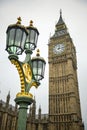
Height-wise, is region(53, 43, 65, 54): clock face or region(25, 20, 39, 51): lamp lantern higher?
region(53, 43, 65, 54): clock face

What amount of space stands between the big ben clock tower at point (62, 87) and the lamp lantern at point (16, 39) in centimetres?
3593

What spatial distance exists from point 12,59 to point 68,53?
141ft

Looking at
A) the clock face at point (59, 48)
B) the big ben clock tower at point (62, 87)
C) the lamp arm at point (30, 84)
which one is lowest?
the lamp arm at point (30, 84)

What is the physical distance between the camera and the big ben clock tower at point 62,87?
1577 inches

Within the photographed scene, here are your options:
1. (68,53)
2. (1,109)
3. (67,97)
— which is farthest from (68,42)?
(1,109)

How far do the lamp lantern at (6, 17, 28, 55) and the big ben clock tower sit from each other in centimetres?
3593

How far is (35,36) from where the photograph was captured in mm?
6441

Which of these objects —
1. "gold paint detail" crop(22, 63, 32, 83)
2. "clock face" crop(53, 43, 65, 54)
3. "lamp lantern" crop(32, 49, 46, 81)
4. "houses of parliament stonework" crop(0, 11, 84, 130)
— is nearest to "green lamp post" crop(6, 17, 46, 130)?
"gold paint detail" crop(22, 63, 32, 83)

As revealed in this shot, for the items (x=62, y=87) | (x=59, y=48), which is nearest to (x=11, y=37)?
(x=62, y=87)

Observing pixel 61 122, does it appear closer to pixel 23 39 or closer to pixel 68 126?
pixel 68 126

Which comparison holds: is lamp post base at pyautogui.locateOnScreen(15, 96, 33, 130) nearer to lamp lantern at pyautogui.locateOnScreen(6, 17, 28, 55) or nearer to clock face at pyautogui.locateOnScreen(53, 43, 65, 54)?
lamp lantern at pyautogui.locateOnScreen(6, 17, 28, 55)

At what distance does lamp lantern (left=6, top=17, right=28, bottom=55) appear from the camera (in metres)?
5.19

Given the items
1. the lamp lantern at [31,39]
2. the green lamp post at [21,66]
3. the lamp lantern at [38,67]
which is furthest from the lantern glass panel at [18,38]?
the lamp lantern at [38,67]

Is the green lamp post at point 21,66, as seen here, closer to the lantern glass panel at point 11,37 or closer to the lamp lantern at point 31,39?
the lantern glass panel at point 11,37
